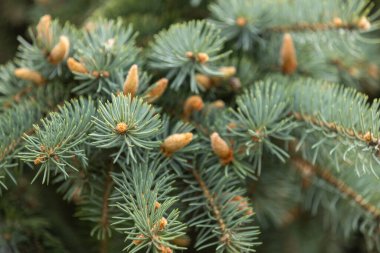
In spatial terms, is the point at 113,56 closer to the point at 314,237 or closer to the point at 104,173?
Answer: the point at 104,173

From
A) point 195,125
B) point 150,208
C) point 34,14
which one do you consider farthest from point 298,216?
point 34,14

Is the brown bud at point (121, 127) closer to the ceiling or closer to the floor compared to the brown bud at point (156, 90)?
closer to the floor

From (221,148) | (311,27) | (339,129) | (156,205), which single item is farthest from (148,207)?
(311,27)

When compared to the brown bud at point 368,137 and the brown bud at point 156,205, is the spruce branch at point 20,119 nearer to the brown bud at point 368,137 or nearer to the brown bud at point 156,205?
the brown bud at point 156,205

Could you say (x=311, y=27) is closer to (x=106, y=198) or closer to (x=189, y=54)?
(x=189, y=54)

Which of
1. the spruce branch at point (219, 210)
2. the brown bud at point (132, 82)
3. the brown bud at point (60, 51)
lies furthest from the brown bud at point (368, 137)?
the brown bud at point (60, 51)
